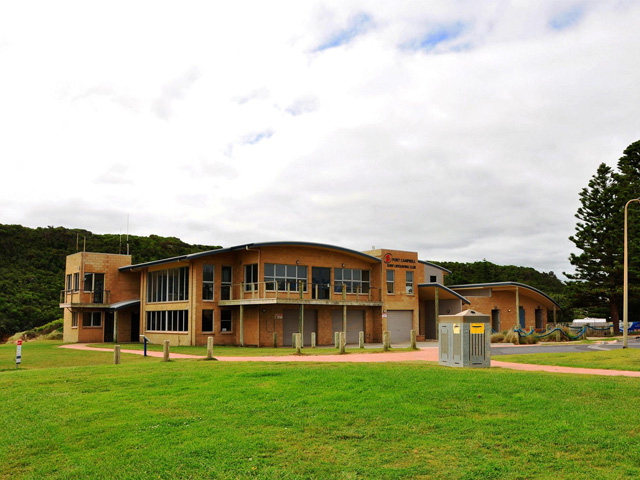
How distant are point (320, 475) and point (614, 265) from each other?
49917 mm

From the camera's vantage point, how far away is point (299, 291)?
3488 cm

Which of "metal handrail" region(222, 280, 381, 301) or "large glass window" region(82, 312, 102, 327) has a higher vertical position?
"metal handrail" region(222, 280, 381, 301)

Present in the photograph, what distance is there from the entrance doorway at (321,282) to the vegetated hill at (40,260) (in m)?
32.9

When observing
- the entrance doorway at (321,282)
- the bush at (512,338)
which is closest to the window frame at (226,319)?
the entrance doorway at (321,282)

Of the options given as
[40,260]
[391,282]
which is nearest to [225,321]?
[391,282]

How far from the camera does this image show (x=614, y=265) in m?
50.4

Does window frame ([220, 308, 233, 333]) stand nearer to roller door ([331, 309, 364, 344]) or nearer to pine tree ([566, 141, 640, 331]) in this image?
roller door ([331, 309, 364, 344])

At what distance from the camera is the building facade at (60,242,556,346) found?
34938 millimetres

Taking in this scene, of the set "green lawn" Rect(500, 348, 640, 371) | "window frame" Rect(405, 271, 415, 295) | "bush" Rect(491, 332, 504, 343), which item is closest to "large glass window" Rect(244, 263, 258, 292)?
"window frame" Rect(405, 271, 415, 295)

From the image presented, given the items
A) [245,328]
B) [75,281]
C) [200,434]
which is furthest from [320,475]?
[75,281]

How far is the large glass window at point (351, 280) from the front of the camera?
127 feet

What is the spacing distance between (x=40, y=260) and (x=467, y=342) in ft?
227

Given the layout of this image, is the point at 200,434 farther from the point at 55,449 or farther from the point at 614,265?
the point at 614,265

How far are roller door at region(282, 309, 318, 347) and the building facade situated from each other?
0.19ft
